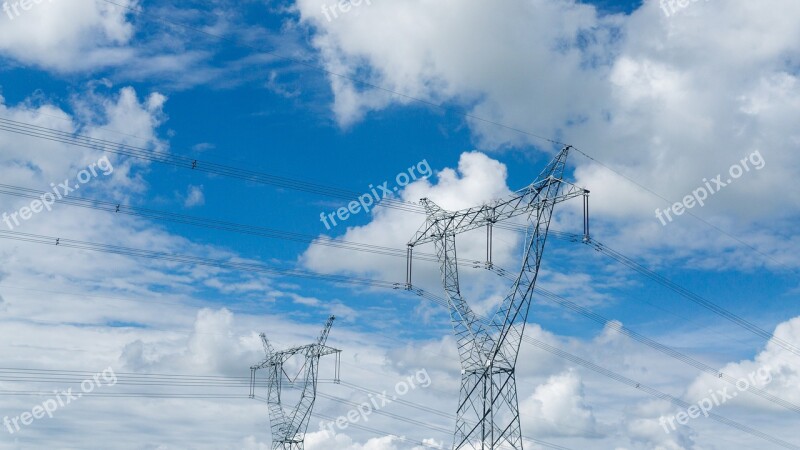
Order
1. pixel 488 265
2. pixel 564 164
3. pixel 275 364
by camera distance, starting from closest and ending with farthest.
Result: 1. pixel 564 164
2. pixel 488 265
3. pixel 275 364

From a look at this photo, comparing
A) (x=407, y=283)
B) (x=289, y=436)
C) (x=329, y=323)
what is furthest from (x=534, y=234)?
(x=289, y=436)

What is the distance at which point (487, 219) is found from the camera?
210ft

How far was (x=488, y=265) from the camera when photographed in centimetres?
6631

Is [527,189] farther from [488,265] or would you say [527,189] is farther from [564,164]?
[488,265]

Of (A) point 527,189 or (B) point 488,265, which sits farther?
(B) point 488,265

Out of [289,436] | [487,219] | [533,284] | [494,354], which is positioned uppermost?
[487,219]

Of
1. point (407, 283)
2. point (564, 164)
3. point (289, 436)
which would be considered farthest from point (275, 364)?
point (564, 164)

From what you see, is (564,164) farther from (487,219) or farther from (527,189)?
(487,219)

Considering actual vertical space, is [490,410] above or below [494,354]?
below

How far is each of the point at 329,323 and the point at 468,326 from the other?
34081 mm

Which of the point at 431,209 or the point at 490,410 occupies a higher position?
the point at 431,209

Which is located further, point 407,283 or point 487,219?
point 407,283

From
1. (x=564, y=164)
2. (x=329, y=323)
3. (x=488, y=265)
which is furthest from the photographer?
(x=329, y=323)

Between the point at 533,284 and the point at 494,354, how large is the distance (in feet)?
19.7
